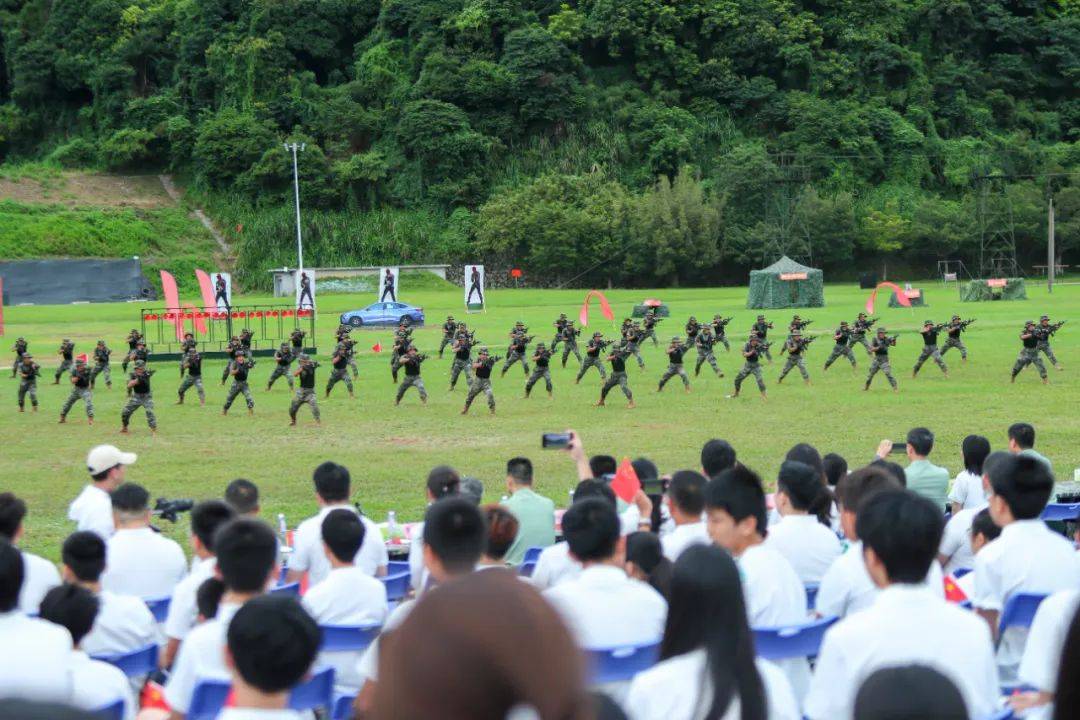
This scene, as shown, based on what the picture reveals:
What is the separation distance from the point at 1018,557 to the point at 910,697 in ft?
12.0

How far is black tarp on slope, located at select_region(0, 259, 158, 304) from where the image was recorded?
65688 mm

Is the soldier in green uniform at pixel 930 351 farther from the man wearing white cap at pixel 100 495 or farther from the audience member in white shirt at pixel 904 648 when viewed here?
→ the audience member in white shirt at pixel 904 648

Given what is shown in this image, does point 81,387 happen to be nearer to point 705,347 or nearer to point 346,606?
point 705,347

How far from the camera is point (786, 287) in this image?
52.4 m

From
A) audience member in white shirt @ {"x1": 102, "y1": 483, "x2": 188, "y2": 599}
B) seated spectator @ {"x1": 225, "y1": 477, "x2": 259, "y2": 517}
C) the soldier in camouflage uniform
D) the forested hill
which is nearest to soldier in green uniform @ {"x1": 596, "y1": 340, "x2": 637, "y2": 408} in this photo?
the soldier in camouflage uniform

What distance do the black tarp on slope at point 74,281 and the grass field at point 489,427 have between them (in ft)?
115

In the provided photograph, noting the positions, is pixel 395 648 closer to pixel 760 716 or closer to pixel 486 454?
pixel 760 716

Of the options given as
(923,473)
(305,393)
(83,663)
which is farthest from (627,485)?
(305,393)

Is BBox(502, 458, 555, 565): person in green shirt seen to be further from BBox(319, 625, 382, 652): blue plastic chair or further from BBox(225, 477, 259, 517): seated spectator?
BBox(319, 625, 382, 652): blue plastic chair

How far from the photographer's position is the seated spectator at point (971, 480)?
385 inches

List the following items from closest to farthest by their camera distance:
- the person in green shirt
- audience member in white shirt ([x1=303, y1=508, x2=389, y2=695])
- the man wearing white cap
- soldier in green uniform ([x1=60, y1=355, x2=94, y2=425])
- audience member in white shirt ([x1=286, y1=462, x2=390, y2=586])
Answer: audience member in white shirt ([x1=303, y1=508, x2=389, y2=695])
audience member in white shirt ([x1=286, y1=462, x2=390, y2=586])
the person in green shirt
the man wearing white cap
soldier in green uniform ([x1=60, y1=355, x2=94, y2=425])

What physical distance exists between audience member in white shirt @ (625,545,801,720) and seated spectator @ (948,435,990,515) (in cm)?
639

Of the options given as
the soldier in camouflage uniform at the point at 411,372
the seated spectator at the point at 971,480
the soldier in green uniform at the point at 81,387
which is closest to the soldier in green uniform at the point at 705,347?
the soldier in camouflage uniform at the point at 411,372

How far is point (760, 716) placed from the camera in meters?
3.57
